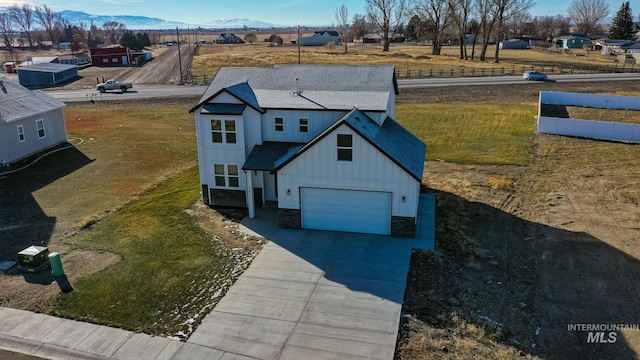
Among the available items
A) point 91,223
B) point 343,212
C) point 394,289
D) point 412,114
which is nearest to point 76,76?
point 412,114

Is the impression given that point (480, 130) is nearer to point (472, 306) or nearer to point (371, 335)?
point (472, 306)

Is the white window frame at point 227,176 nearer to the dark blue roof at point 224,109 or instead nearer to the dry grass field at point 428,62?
the dark blue roof at point 224,109

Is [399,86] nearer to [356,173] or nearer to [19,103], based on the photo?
[19,103]

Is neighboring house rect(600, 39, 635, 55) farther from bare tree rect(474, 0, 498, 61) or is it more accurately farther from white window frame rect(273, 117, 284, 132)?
white window frame rect(273, 117, 284, 132)

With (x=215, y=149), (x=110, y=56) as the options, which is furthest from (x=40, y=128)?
(x=110, y=56)

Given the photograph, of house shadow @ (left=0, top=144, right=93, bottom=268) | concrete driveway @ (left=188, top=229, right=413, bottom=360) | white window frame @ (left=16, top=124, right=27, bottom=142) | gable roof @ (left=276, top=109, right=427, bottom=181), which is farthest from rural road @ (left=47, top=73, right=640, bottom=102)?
concrete driveway @ (left=188, top=229, right=413, bottom=360)
